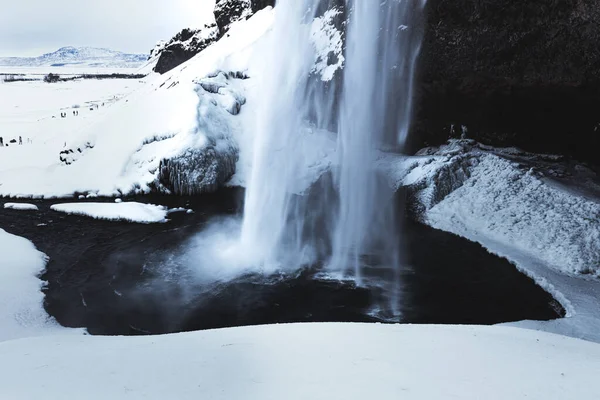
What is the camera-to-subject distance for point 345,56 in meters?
27.0

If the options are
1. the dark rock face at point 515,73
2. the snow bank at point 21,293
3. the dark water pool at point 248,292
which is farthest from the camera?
the dark rock face at point 515,73

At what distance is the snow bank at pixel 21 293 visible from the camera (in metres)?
10.4

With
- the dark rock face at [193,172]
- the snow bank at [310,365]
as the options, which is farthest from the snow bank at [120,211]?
the snow bank at [310,365]

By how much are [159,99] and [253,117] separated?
6.80 metres

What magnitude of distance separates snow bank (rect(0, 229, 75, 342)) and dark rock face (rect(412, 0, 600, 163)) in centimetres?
2156

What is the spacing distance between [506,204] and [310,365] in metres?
16.0

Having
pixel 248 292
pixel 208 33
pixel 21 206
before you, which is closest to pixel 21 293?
pixel 248 292

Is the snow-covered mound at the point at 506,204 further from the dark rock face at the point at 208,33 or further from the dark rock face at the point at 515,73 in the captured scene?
the dark rock face at the point at 208,33

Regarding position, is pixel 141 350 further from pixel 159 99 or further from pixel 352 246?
pixel 159 99

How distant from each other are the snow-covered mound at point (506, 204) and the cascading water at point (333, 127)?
7.75 ft

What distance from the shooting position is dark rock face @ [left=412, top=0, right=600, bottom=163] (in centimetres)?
1766

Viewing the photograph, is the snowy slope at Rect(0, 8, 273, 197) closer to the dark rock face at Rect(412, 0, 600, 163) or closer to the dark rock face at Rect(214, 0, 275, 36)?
the dark rock face at Rect(412, 0, 600, 163)

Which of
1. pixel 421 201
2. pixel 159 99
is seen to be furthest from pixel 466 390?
pixel 159 99

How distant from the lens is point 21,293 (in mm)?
12133
